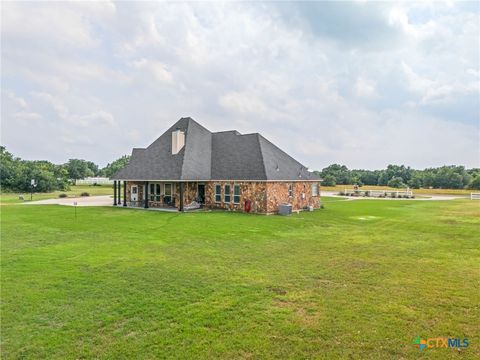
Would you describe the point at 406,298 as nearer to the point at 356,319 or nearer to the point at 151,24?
the point at 356,319

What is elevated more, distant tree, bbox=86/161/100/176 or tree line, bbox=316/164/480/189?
distant tree, bbox=86/161/100/176

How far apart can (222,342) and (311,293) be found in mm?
2840

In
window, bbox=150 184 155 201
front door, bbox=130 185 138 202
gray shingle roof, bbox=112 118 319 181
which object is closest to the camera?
gray shingle roof, bbox=112 118 319 181

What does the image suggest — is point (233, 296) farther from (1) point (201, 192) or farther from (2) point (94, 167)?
(2) point (94, 167)

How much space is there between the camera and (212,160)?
26.8m

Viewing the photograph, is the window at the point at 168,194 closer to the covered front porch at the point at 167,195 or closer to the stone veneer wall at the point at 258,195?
the covered front porch at the point at 167,195

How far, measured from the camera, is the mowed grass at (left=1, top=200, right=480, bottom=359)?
15.9 ft

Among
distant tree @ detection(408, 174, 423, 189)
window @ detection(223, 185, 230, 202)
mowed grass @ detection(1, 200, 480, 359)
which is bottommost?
mowed grass @ detection(1, 200, 480, 359)

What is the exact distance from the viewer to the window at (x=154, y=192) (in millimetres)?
26469

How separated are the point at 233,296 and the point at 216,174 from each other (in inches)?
732

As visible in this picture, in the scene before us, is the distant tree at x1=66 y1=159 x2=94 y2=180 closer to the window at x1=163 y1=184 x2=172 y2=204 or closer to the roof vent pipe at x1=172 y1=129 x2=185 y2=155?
the roof vent pipe at x1=172 y1=129 x2=185 y2=155

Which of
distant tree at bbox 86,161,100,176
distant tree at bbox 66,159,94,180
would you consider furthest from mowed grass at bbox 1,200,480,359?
distant tree at bbox 86,161,100,176

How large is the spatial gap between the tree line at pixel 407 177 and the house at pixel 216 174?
38867 millimetres

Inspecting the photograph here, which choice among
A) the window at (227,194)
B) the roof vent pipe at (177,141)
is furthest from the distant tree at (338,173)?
the window at (227,194)
